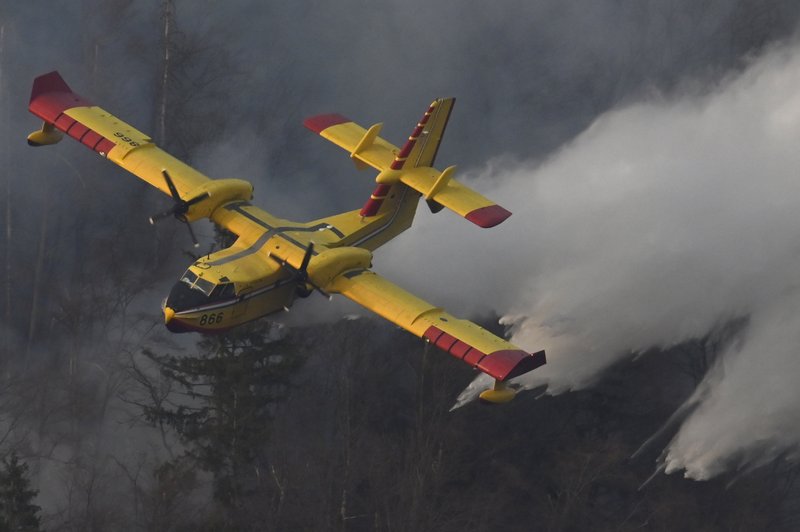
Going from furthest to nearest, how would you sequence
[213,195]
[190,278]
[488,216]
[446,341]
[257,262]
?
[213,195]
[488,216]
[257,262]
[190,278]
[446,341]

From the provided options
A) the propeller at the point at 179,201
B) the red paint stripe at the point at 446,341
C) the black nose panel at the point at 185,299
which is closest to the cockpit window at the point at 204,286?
the black nose panel at the point at 185,299

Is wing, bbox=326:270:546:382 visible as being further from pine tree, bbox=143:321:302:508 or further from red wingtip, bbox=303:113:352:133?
pine tree, bbox=143:321:302:508

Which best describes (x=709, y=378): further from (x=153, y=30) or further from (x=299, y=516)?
(x=153, y=30)

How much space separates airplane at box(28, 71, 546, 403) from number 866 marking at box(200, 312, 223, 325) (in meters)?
0.03

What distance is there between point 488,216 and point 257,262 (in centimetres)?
775

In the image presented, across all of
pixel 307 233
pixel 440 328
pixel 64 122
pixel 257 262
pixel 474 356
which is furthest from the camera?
pixel 64 122

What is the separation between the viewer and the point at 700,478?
78.0 meters

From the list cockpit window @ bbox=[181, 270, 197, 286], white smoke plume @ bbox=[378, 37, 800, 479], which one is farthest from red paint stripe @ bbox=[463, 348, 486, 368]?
white smoke plume @ bbox=[378, 37, 800, 479]

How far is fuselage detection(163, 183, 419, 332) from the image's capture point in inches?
2473

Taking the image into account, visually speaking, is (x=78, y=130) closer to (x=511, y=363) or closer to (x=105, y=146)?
(x=105, y=146)

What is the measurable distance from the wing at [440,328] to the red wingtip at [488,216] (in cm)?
336

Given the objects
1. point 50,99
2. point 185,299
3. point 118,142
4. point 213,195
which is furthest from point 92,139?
point 185,299

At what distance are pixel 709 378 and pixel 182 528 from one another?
21.8 meters

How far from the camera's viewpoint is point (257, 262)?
212 feet
